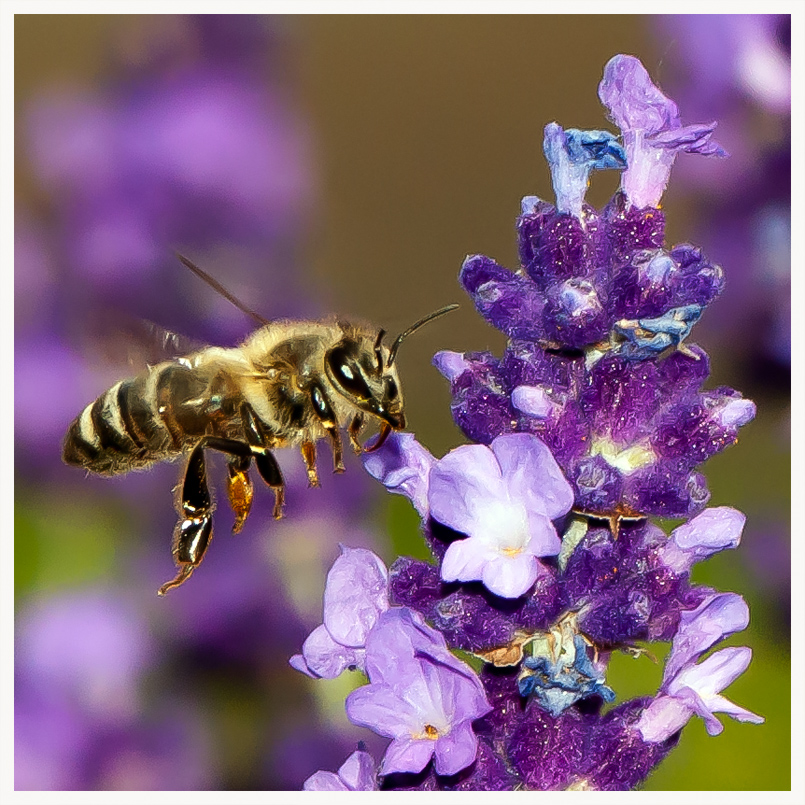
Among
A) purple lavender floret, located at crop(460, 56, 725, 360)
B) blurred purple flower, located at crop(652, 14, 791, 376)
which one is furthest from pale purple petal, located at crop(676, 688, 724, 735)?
blurred purple flower, located at crop(652, 14, 791, 376)

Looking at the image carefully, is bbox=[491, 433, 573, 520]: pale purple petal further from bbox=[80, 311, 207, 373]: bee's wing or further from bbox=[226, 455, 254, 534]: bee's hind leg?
bbox=[80, 311, 207, 373]: bee's wing

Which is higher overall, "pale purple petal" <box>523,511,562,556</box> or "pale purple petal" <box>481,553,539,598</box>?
"pale purple petal" <box>523,511,562,556</box>

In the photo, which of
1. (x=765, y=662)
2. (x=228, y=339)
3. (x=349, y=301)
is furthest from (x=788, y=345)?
(x=349, y=301)

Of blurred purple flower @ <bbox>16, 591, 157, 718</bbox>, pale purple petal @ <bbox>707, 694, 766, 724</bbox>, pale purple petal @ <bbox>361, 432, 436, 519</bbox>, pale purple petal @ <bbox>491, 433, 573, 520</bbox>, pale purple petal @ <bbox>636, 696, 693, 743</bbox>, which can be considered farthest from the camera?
blurred purple flower @ <bbox>16, 591, 157, 718</bbox>

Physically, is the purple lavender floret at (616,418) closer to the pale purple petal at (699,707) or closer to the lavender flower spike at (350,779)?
the pale purple petal at (699,707)

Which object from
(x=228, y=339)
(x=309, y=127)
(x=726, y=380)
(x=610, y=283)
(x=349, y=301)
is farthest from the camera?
(x=349, y=301)

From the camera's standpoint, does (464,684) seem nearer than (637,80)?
Yes

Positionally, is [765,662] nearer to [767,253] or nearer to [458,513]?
[767,253]
